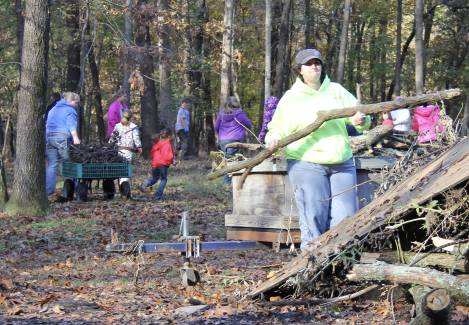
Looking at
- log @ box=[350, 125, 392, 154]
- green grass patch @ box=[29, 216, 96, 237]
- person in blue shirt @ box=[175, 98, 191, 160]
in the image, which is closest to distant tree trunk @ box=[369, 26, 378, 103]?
person in blue shirt @ box=[175, 98, 191, 160]

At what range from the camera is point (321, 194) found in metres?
7.46

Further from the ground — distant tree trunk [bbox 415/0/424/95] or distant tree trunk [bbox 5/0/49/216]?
distant tree trunk [bbox 415/0/424/95]

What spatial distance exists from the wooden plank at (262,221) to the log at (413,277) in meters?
3.28

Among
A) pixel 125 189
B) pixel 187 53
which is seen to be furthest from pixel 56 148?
pixel 187 53

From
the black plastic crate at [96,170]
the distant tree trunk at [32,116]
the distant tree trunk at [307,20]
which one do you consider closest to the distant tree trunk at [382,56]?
the distant tree trunk at [307,20]

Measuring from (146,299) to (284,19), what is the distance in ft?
81.8

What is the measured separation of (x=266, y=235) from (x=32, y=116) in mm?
5523

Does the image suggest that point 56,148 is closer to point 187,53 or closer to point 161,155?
point 161,155

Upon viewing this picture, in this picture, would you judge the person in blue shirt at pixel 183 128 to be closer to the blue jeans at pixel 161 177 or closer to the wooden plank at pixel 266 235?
the blue jeans at pixel 161 177

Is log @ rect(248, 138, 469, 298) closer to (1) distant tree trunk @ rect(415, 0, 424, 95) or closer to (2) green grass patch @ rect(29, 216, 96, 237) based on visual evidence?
(2) green grass patch @ rect(29, 216, 96, 237)

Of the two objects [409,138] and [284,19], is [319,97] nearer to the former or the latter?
[409,138]

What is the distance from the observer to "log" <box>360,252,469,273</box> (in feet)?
20.0

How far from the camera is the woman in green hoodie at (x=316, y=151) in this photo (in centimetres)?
742

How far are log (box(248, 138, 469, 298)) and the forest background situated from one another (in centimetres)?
781
